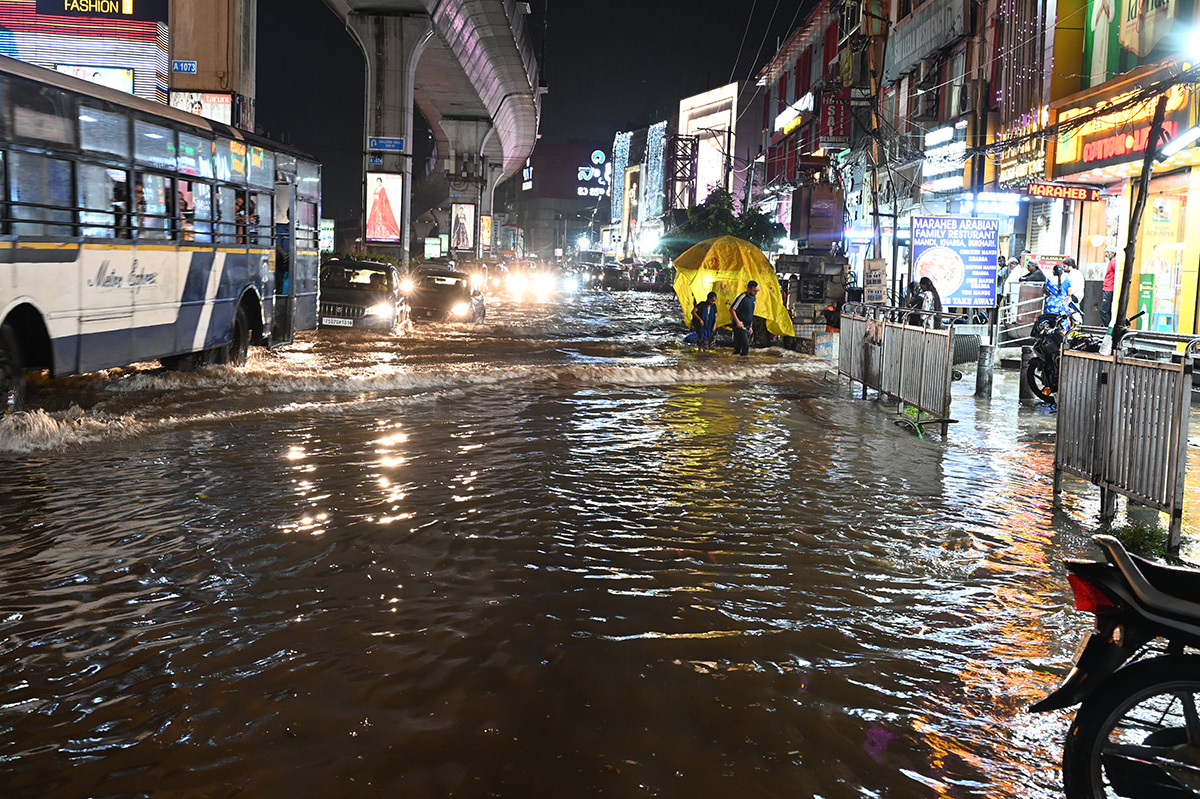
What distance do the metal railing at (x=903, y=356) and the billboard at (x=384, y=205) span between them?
2537cm

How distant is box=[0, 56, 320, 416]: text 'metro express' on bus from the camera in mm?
9945

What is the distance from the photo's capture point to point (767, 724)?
4.15 m

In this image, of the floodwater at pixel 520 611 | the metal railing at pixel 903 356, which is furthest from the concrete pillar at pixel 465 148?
the floodwater at pixel 520 611

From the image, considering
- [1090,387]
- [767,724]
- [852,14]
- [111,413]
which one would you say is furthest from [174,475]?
[852,14]

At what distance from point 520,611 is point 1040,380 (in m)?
11.5

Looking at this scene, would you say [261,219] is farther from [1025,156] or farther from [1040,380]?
[1025,156]

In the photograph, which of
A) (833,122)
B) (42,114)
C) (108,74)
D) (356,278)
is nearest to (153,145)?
(42,114)

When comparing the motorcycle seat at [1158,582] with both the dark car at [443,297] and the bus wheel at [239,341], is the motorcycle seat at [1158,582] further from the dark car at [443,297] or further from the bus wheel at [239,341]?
the dark car at [443,297]

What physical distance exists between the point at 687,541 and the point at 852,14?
43653mm

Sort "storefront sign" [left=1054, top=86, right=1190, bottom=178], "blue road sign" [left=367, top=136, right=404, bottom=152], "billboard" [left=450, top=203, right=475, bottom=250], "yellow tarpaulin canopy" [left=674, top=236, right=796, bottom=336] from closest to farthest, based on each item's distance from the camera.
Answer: "storefront sign" [left=1054, top=86, right=1190, bottom=178], "yellow tarpaulin canopy" [left=674, top=236, right=796, bottom=336], "blue road sign" [left=367, top=136, right=404, bottom=152], "billboard" [left=450, top=203, right=475, bottom=250]

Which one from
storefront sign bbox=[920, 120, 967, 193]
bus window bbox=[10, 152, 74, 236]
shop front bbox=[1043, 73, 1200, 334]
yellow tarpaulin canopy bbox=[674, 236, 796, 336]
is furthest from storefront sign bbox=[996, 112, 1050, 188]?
bus window bbox=[10, 152, 74, 236]

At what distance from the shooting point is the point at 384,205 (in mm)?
38938

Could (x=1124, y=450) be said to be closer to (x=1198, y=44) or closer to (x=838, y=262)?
(x=1198, y=44)

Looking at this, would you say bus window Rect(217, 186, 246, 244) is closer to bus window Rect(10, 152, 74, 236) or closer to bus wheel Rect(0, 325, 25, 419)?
bus window Rect(10, 152, 74, 236)
